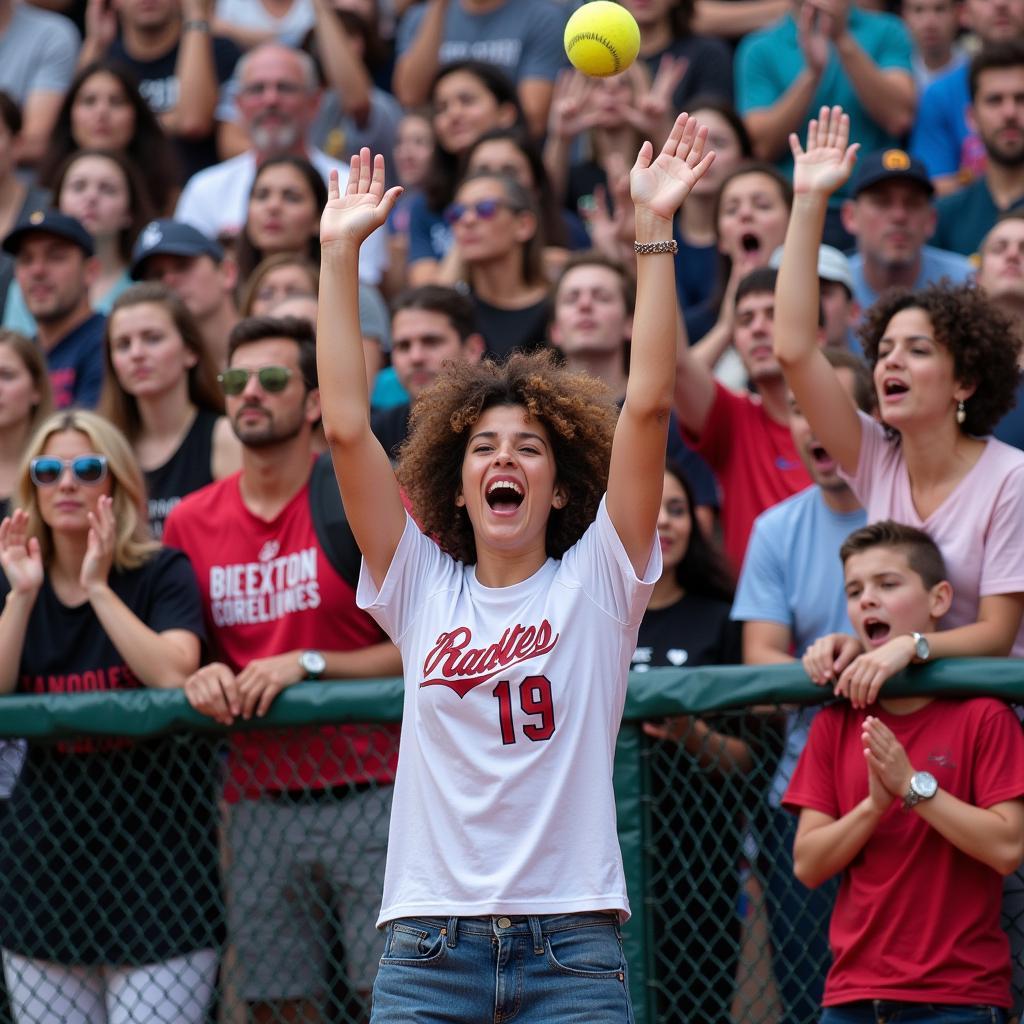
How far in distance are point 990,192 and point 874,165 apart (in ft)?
2.74

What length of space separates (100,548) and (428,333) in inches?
66.8

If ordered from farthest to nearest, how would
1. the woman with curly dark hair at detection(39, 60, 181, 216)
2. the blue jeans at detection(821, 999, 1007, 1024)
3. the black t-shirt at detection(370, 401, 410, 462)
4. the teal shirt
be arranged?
the woman with curly dark hair at detection(39, 60, 181, 216) < the teal shirt < the black t-shirt at detection(370, 401, 410, 462) < the blue jeans at detection(821, 999, 1007, 1024)

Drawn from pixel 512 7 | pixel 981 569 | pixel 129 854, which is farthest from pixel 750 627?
pixel 512 7

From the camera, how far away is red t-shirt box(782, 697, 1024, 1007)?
361cm

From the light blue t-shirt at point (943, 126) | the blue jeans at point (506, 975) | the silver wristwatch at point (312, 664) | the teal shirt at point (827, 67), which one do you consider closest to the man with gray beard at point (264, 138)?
the teal shirt at point (827, 67)

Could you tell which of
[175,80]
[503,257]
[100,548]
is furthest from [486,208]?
[175,80]

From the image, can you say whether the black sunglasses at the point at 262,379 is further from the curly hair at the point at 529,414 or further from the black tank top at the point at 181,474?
the curly hair at the point at 529,414

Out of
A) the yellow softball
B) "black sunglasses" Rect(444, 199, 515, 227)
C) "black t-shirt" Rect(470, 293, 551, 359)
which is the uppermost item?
"black sunglasses" Rect(444, 199, 515, 227)

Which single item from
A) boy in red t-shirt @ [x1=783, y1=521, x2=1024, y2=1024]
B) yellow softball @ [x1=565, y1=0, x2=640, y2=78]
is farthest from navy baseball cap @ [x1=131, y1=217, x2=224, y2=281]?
boy in red t-shirt @ [x1=783, y1=521, x2=1024, y2=1024]

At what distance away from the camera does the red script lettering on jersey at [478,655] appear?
3.32m

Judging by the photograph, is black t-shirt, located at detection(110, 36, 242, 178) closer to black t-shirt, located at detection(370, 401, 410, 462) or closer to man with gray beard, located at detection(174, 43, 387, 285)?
man with gray beard, located at detection(174, 43, 387, 285)

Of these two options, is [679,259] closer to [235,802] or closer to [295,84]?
[295,84]

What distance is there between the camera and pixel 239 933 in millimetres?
4145

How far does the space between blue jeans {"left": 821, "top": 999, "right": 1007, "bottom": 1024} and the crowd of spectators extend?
21cm
